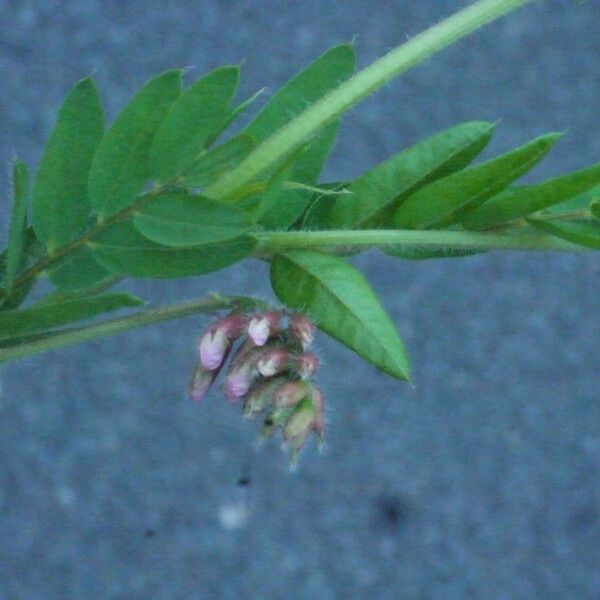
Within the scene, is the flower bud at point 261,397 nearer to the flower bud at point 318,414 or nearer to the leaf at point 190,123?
the flower bud at point 318,414

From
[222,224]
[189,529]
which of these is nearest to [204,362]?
[222,224]

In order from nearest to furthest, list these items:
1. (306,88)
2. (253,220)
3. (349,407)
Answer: (253,220) < (306,88) < (349,407)

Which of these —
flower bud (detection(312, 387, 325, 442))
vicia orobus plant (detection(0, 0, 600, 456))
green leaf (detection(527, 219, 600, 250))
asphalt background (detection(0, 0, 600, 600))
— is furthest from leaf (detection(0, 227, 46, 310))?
asphalt background (detection(0, 0, 600, 600))

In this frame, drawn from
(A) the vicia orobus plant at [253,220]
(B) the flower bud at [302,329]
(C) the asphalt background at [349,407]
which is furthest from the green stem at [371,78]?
(C) the asphalt background at [349,407]

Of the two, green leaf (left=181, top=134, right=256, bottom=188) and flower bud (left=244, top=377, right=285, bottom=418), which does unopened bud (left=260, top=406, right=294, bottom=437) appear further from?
green leaf (left=181, top=134, right=256, bottom=188)

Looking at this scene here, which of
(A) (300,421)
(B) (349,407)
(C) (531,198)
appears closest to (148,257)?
(A) (300,421)

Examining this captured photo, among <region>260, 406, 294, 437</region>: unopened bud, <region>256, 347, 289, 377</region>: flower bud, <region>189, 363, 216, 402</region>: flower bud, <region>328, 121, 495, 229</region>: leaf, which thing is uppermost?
<region>328, 121, 495, 229</region>: leaf

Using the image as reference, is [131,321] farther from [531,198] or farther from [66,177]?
[531,198]
